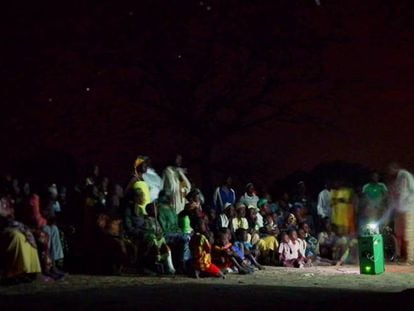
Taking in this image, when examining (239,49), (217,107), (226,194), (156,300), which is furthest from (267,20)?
(156,300)

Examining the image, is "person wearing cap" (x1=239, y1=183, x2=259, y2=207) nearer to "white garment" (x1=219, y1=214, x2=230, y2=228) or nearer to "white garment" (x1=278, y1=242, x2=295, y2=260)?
"white garment" (x1=219, y1=214, x2=230, y2=228)

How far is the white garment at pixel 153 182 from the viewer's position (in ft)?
50.9

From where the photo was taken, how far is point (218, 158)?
24391 mm

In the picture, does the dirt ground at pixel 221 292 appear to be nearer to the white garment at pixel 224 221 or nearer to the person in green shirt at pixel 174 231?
the person in green shirt at pixel 174 231

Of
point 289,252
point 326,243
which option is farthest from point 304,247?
point 326,243

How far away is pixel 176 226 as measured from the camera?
14695 millimetres

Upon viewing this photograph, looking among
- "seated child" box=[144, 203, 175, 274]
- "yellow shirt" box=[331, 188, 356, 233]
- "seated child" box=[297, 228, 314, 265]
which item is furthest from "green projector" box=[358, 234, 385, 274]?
"yellow shirt" box=[331, 188, 356, 233]

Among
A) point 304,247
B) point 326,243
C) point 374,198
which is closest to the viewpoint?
point 304,247

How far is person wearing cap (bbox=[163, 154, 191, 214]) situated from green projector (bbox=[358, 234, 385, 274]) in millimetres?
3860

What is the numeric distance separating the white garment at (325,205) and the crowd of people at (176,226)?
24mm

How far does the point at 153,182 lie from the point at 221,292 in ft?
17.1

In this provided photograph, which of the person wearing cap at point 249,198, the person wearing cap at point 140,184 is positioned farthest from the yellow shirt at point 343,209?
the person wearing cap at point 140,184

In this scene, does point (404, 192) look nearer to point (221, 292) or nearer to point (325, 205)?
point (325, 205)

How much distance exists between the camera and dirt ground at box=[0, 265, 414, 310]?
942 cm
